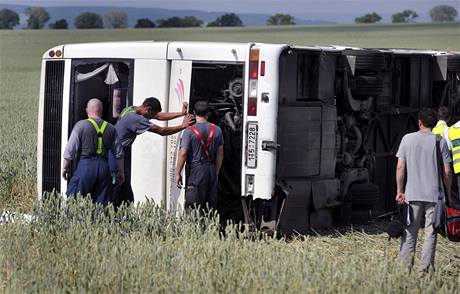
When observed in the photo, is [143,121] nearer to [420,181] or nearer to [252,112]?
[252,112]

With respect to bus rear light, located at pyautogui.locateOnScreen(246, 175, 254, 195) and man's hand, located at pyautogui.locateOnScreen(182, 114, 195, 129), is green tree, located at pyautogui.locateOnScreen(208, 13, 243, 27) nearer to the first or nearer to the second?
man's hand, located at pyautogui.locateOnScreen(182, 114, 195, 129)

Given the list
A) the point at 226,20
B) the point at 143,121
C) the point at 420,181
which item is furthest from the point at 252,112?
the point at 226,20

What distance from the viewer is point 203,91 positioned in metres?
10.7

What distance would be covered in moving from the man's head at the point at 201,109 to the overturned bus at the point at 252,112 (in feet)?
1.14

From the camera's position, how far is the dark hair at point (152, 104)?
987 cm

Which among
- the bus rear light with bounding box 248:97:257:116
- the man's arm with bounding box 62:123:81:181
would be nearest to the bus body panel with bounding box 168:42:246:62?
the bus rear light with bounding box 248:97:257:116

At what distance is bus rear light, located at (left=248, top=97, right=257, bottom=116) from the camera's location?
9781 millimetres

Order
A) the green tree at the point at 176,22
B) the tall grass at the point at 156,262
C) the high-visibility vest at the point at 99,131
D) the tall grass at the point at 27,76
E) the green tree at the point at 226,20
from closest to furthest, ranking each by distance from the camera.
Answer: the tall grass at the point at 156,262 < the high-visibility vest at the point at 99,131 < the tall grass at the point at 27,76 < the green tree at the point at 176,22 < the green tree at the point at 226,20

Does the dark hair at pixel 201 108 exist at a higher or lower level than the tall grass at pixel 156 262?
higher

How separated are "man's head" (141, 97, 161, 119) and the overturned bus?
226 millimetres

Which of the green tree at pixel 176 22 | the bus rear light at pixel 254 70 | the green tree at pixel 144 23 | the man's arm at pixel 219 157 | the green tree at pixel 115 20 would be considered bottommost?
the man's arm at pixel 219 157

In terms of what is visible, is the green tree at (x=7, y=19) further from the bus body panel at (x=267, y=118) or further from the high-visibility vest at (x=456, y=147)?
the high-visibility vest at (x=456, y=147)

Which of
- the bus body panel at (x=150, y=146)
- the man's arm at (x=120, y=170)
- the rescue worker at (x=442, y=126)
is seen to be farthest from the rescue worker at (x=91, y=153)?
the rescue worker at (x=442, y=126)

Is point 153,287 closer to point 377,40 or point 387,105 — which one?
point 387,105
